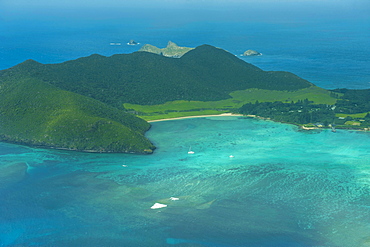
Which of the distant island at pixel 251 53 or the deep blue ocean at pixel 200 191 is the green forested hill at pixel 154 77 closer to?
the deep blue ocean at pixel 200 191

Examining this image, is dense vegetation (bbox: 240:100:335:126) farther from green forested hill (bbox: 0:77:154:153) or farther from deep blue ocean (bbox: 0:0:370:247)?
green forested hill (bbox: 0:77:154:153)

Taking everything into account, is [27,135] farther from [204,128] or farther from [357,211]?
[357,211]

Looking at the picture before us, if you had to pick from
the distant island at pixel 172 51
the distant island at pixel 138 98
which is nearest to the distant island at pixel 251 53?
the distant island at pixel 172 51

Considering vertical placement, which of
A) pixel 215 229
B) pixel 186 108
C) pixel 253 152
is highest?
pixel 186 108

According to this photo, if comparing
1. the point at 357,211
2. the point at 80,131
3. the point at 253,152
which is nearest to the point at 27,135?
the point at 80,131

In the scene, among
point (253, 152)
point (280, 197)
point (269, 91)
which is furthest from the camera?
point (269, 91)

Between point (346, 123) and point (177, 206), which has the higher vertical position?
point (346, 123)
